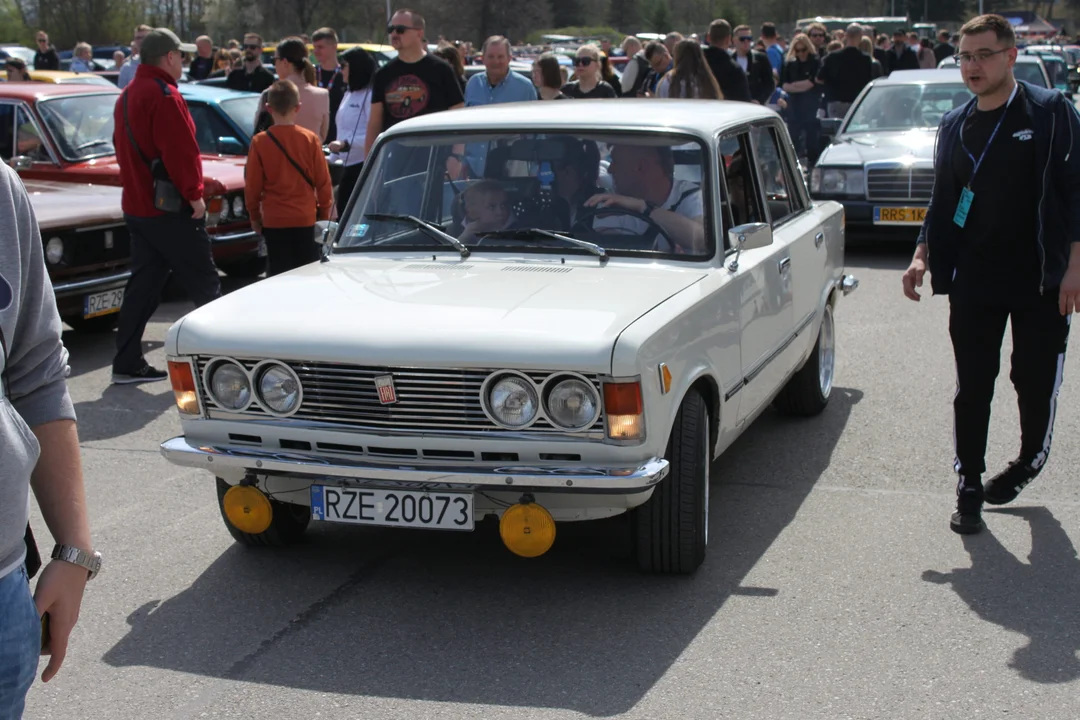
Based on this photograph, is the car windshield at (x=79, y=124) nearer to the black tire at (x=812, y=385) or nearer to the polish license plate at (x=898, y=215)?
the black tire at (x=812, y=385)

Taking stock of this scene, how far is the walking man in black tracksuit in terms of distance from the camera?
4973 millimetres

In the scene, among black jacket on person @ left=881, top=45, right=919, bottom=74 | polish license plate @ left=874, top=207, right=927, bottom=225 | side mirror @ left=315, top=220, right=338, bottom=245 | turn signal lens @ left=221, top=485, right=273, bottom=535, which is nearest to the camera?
turn signal lens @ left=221, top=485, right=273, bottom=535

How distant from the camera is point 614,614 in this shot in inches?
177

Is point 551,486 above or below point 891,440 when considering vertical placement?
above

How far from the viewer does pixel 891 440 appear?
6664 millimetres

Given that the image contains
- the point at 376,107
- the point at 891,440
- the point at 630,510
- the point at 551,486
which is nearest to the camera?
the point at 551,486

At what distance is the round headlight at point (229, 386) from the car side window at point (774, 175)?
2.67 meters

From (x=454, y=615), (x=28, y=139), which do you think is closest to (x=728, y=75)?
(x=28, y=139)

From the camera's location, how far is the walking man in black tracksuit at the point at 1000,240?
16.3 ft

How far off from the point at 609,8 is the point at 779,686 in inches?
3745

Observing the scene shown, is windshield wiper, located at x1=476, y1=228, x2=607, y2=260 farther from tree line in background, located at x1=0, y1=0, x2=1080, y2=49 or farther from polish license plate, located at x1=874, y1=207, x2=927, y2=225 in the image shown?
tree line in background, located at x1=0, y1=0, x2=1080, y2=49

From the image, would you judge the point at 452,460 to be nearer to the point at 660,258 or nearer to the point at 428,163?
the point at 660,258

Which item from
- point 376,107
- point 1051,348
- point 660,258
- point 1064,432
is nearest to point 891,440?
point 1064,432

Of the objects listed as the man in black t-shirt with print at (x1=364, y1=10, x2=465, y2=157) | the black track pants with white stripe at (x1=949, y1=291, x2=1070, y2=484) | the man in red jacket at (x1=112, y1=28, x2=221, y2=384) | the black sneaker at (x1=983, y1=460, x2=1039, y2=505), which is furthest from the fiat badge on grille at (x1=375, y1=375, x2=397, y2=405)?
the man in black t-shirt with print at (x1=364, y1=10, x2=465, y2=157)
